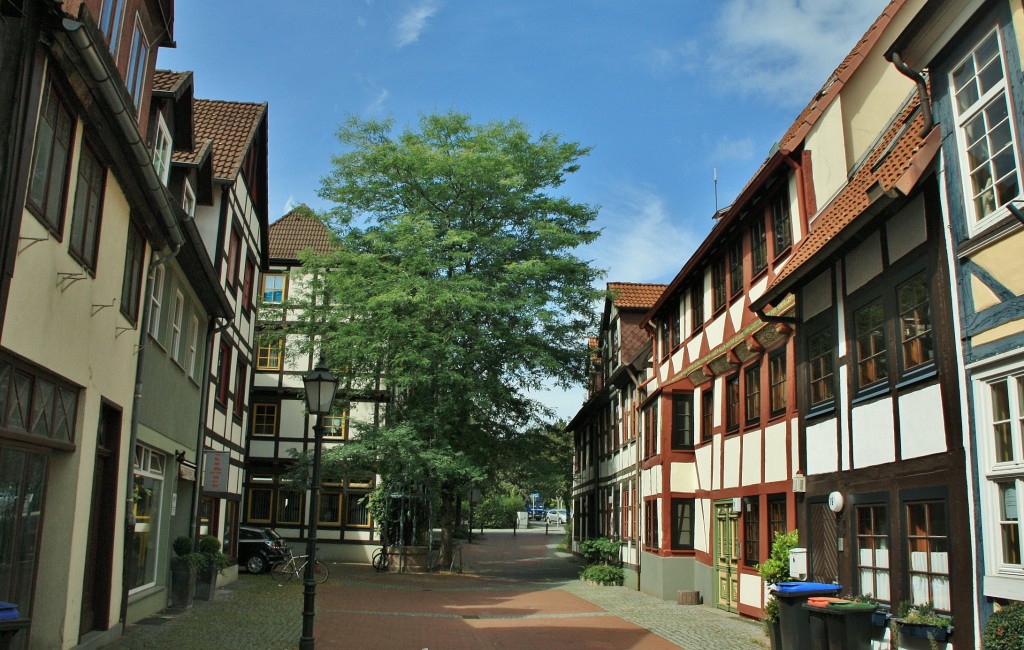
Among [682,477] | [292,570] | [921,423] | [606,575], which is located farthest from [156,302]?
[606,575]

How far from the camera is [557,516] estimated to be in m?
90.9

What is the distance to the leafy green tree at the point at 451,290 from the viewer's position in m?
27.0

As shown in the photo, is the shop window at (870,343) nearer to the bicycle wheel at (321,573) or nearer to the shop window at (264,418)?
the bicycle wheel at (321,573)

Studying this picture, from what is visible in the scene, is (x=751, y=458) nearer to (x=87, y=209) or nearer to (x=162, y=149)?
(x=162, y=149)

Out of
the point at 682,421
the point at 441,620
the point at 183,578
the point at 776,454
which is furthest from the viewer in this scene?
the point at 682,421

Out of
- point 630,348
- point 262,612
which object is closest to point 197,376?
point 262,612

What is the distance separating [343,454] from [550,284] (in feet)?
27.7

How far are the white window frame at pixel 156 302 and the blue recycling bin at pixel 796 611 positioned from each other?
376 inches

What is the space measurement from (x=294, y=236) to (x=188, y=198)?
18000 millimetres

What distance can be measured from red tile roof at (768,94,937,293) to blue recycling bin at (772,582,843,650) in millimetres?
4157

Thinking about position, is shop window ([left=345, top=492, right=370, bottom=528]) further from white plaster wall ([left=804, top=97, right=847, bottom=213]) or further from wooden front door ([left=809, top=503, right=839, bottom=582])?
white plaster wall ([left=804, top=97, right=847, bottom=213])

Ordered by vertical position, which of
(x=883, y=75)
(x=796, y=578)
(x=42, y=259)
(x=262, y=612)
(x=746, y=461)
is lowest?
(x=262, y=612)

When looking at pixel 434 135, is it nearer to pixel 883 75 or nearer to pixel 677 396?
pixel 677 396

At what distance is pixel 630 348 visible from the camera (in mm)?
29922
